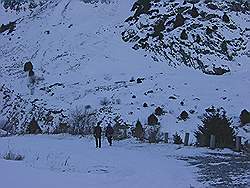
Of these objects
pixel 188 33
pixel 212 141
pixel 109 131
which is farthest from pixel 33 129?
pixel 188 33

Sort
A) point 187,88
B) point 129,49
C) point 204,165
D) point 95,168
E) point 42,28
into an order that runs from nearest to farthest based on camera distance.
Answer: point 95,168
point 204,165
point 187,88
point 129,49
point 42,28

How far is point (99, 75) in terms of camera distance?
1560 inches

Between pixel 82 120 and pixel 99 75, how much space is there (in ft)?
26.2

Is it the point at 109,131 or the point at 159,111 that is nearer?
the point at 109,131

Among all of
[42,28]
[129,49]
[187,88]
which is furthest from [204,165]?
[42,28]

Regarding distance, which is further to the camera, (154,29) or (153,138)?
(154,29)

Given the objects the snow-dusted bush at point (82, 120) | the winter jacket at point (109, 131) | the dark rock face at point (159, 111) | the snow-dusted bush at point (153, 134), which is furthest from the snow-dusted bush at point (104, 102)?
the winter jacket at point (109, 131)

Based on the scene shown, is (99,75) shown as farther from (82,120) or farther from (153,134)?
(153,134)

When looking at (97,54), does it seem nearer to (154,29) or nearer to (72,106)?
(154,29)

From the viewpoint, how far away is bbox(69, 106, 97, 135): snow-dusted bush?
1190 inches

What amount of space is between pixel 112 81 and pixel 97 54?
20.4ft

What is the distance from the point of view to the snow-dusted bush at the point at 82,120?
3023cm

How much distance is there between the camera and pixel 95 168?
1232 centimetres

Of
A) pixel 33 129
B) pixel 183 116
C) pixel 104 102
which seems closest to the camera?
pixel 183 116
